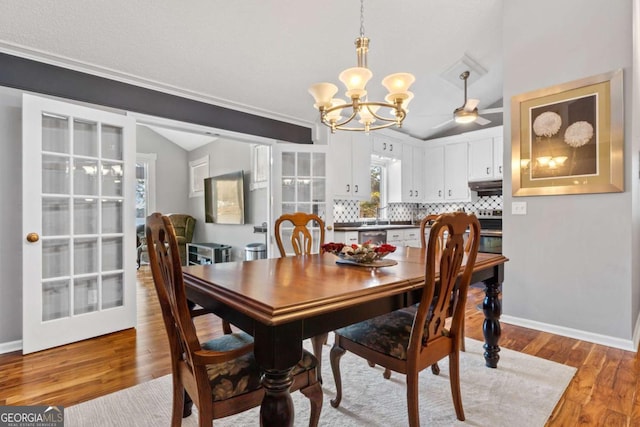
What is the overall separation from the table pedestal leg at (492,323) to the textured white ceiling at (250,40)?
2607mm

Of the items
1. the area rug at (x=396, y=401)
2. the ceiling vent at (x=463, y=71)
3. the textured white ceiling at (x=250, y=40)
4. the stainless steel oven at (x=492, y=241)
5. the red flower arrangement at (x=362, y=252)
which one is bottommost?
the area rug at (x=396, y=401)

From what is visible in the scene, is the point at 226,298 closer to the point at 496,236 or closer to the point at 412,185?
the point at 496,236

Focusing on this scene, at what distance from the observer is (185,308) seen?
1.14 m

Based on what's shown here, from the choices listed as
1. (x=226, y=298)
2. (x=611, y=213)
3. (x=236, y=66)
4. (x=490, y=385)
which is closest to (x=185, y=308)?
(x=226, y=298)

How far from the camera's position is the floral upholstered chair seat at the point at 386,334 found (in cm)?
149

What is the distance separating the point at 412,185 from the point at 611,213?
3485 mm

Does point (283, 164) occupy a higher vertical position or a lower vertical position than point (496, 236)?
higher

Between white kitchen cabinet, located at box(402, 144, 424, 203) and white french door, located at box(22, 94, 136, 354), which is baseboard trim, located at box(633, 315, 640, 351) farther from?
white french door, located at box(22, 94, 136, 354)

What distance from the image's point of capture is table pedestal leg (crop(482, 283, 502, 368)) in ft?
6.98

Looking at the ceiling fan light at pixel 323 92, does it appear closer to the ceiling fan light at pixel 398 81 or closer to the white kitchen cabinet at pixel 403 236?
the ceiling fan light at pixel 398 81

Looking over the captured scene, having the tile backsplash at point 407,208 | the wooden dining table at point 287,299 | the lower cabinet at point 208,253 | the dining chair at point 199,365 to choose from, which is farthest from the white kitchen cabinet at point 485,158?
the dining chair at point 199,365

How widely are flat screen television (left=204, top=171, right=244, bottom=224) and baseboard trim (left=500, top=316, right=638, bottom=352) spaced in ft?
13.7

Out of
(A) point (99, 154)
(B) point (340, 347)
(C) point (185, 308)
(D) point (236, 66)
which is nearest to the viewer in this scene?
(C) point (185, 308)

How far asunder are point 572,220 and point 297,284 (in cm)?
262
